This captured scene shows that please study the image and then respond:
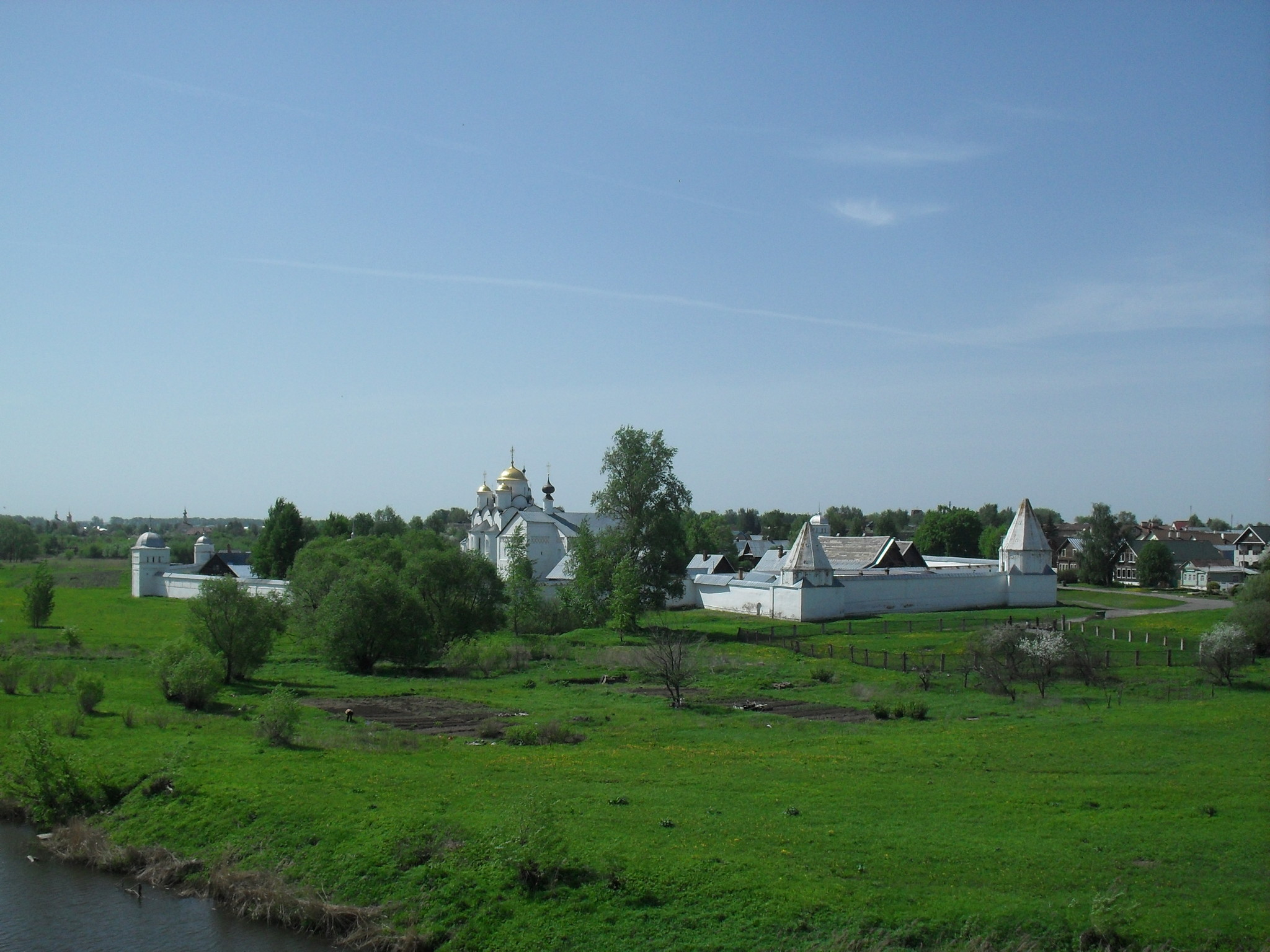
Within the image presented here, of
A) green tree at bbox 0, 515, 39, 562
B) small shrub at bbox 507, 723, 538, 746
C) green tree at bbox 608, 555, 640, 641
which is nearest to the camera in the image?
small shrub at bbox 507, 723, 538, 746

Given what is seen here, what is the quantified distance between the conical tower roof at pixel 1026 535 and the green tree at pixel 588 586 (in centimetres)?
2506

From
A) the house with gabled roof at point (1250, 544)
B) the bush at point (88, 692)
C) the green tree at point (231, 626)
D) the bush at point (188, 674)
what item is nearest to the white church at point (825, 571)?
the green tree at point (231, 626)

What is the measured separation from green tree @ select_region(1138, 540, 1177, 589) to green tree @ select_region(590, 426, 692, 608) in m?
43.4

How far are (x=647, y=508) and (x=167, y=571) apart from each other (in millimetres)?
39533

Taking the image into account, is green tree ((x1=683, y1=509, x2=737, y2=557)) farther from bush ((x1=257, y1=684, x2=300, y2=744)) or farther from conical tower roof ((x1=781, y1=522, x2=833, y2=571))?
bush ((x1=257, y1=684, x2=300, y2=744))

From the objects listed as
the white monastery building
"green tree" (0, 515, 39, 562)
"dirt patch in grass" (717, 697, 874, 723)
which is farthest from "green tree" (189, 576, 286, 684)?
"green tree" (0, 515, 39, 562)

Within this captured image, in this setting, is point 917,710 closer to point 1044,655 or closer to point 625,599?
point 1044,655

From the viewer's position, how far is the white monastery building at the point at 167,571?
211 feet

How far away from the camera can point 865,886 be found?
12.6 meters

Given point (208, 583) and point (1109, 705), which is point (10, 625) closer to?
point (208, 583)

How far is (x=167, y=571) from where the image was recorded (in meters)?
67.7

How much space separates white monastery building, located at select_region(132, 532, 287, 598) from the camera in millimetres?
64312

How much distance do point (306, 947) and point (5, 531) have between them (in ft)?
389

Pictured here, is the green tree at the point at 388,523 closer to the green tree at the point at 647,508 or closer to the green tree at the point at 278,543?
the green tree at the point at 278,543
